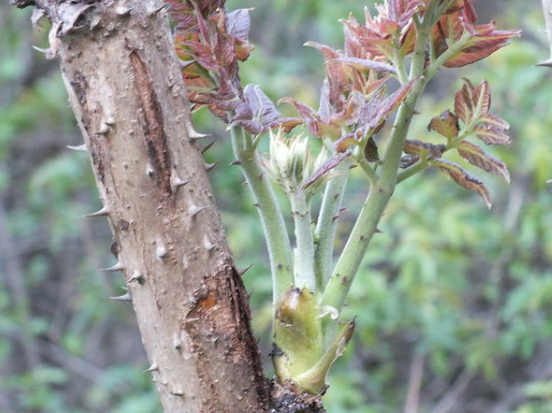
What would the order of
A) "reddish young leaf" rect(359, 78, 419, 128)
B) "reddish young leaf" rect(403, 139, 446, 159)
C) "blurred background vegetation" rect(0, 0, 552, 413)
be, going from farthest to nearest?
"blurred background vegetation" rect(0, 0, 552, 413) < "reddish young leaf" rect(403, 139, 446, 159) < "reddish young leaf" rect(359, 78, 419, 128)

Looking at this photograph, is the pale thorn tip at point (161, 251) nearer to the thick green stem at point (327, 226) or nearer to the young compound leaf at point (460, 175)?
the thick green stem at point (327, 226)

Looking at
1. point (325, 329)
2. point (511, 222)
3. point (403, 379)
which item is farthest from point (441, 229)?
point (325, 329)

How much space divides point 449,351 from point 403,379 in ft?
2.08

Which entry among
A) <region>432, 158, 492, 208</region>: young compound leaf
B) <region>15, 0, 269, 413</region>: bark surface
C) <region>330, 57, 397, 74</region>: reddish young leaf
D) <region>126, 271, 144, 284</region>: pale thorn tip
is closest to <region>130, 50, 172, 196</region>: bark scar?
<region>15, 0, 269, 413</region>: bark surface

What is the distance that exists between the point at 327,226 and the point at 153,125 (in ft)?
0.85

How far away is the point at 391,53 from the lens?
2.75 feet

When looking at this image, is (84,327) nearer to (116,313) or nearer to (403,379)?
(116,313)

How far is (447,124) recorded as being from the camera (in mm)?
900

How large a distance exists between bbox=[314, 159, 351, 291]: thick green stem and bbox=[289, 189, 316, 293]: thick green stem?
0.06 feet

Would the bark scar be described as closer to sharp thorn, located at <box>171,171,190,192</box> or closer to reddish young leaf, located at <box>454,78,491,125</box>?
sharp thorn, located at <box>171,171,190,192</box>

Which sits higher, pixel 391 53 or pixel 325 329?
pixel 391 53

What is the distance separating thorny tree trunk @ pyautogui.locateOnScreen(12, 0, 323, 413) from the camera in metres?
0.82

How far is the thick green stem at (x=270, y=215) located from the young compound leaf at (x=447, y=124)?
235mm

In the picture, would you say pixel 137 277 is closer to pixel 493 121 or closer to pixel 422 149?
pixel 422 149
